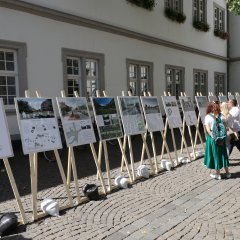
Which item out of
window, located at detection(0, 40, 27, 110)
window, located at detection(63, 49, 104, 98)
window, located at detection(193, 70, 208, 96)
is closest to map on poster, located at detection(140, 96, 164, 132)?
window, located at detection(0, 40, 27, 110)

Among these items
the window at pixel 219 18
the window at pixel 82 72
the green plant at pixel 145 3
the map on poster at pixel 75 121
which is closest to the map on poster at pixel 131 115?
the map on poster at pixel 75 121

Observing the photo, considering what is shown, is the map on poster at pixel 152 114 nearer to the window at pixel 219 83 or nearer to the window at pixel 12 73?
the window at pixel 12 73

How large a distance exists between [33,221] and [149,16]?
42.6ft

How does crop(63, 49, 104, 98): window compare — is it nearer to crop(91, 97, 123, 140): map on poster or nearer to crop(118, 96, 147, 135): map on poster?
crop(118, 96, 147, 135): map on poster

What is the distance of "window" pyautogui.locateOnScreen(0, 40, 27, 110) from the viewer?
425 inches

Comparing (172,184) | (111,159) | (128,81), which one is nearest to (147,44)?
(128,81)

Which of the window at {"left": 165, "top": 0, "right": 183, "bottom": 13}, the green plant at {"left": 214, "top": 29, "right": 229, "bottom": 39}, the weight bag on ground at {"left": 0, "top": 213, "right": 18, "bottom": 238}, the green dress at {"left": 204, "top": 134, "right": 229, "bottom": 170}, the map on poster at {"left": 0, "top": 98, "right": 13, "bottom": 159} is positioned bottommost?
the weight bag on ground at {"left": 0, "top": 213, "right": 18, "bottom": 238}

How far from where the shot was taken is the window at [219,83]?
24.1 m

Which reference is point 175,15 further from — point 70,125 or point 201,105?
point 70,125

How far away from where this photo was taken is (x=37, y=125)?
17.6ft

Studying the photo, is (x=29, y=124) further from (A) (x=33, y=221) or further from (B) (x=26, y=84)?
(B) (x=26, y=84)

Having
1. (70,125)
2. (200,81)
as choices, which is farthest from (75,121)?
(200,81)

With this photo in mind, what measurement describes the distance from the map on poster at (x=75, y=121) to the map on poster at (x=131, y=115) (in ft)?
3.74

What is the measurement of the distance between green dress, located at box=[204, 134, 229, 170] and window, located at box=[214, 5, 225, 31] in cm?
1746
